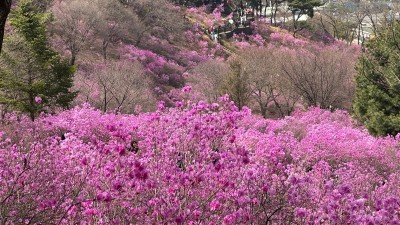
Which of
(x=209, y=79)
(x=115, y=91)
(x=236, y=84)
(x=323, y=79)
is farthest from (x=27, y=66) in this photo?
(x=323, y=79)

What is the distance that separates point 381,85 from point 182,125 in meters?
18.4

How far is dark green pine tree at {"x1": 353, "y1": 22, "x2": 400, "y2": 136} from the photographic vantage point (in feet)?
66.1

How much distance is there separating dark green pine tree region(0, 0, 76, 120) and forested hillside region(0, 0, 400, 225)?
2.8 inches

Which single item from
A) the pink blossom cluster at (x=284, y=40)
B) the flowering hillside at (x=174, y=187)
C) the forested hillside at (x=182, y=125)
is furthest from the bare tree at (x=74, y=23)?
the flowering hillside at (x=174, y=187)

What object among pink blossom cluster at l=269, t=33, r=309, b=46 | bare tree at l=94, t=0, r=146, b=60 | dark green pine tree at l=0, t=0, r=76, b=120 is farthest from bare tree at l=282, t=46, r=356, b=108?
pink blossom cluster at l=269, t=33, r=309, b=46

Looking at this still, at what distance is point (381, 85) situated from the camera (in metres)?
21.4

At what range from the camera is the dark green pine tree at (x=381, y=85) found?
66.1 feet

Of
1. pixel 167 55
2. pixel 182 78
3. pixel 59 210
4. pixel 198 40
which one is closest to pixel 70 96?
pixel 59 210

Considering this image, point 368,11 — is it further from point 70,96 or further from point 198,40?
point 70,96

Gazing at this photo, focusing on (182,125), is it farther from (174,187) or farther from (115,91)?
(115,91)

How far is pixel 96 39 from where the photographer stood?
136ft

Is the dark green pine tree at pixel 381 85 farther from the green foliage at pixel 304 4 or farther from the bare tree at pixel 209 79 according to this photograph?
the green foliage at pixel 304 4

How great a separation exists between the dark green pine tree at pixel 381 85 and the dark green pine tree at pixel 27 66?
1715 cm

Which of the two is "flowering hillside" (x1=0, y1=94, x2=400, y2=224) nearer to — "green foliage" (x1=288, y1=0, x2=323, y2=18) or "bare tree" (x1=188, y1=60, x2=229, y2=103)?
"bare tree" (x1=188, y1=60, x2=229, y2=103)
